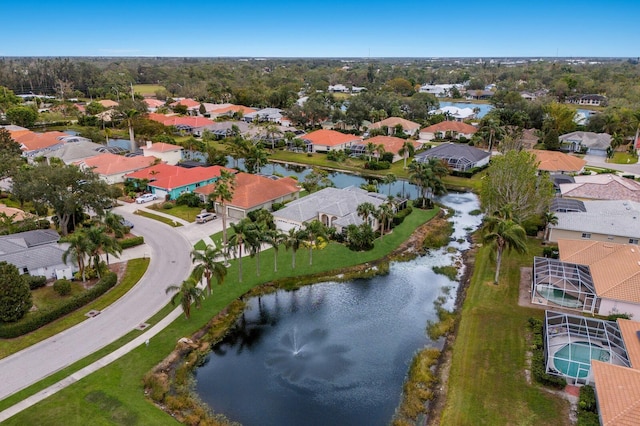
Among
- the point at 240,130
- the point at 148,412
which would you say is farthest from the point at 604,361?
the point at 240,130

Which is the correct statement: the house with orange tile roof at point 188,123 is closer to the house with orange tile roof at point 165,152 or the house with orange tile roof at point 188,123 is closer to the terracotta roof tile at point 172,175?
the house with orange tile roof at point 165,152

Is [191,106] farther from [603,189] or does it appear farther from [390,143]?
[603,189]

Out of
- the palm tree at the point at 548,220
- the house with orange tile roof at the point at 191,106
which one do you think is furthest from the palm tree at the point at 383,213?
the house with orange tile roof at the point at 191,106

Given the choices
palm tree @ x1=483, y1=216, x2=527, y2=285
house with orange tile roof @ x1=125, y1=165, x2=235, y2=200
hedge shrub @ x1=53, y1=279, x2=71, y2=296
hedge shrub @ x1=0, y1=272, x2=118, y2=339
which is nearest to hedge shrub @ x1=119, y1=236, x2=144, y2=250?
hedge shrub @ x1=0, y1=272, x2=118, y2=339

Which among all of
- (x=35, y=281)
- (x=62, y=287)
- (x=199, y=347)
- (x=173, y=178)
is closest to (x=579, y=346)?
(x=199, y=347)

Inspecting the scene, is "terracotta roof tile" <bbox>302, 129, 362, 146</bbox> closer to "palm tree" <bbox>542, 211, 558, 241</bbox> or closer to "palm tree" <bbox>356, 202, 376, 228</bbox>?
"palm tree" <bbox>356, 202, 376, 228</bbox>
